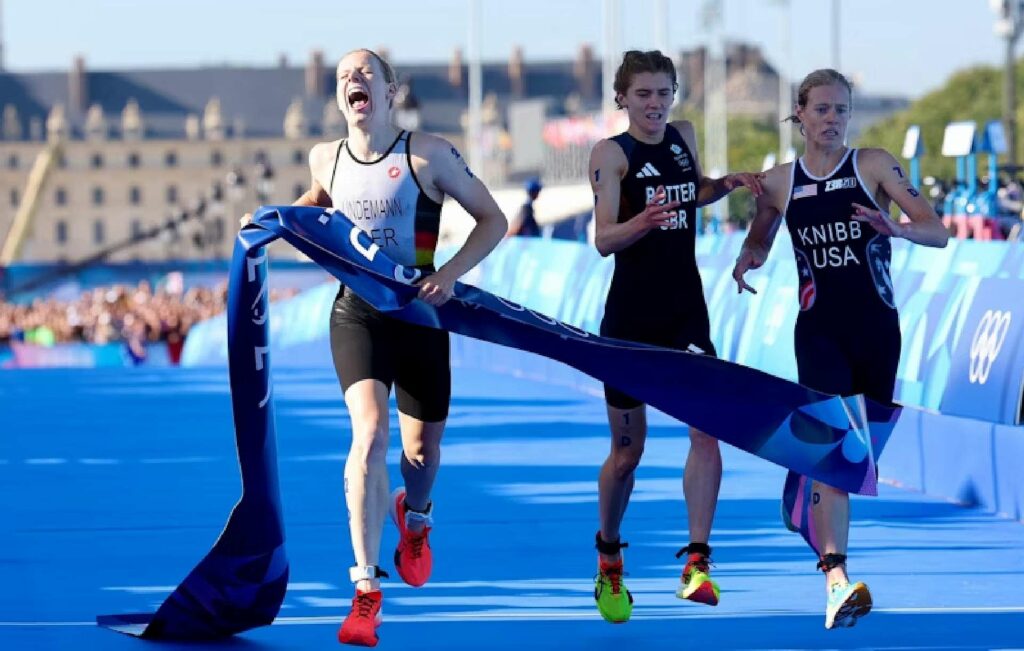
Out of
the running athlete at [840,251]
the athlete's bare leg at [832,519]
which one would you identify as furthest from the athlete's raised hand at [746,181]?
the athlete's bare leg at [832,519]

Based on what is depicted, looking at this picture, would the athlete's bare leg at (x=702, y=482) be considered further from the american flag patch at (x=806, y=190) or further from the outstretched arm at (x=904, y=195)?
the outstretched arm at (x=904, y=195)

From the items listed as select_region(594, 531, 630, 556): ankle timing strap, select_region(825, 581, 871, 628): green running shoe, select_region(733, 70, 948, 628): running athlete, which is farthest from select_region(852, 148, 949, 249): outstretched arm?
A: select_region(594, 531, 630, 556): ankle timing strap

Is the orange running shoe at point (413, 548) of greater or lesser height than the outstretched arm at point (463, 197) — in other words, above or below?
below

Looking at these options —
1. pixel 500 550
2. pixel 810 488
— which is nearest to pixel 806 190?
pixel 810 488

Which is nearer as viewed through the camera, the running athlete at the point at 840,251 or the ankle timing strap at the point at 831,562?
the ankle timing strap at the point at 831,562

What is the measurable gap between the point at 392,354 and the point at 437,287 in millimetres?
316

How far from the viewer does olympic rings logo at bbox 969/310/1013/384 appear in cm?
1170

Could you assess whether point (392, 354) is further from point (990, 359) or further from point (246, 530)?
point (990, 359)

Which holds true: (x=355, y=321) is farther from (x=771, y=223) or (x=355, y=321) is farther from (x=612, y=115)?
(x=612, y=115)

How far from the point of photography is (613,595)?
8.20 m

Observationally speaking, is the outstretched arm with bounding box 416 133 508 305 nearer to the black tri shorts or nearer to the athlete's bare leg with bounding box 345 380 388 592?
the black tri shorts

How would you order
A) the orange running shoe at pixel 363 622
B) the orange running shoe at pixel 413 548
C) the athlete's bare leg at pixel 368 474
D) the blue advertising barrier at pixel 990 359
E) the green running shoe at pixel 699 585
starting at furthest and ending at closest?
the blue advertising barrier at pixel 990 359 → the orange running shoe at pixel 413 548 → the green running shoe at pixel 699 585 → the athlete's bare leg at pixel 368 474 → the orange running shoe at pixel 363 622

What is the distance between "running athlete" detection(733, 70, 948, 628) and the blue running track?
618 millimetres

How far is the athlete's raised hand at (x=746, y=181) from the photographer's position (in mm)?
8141
